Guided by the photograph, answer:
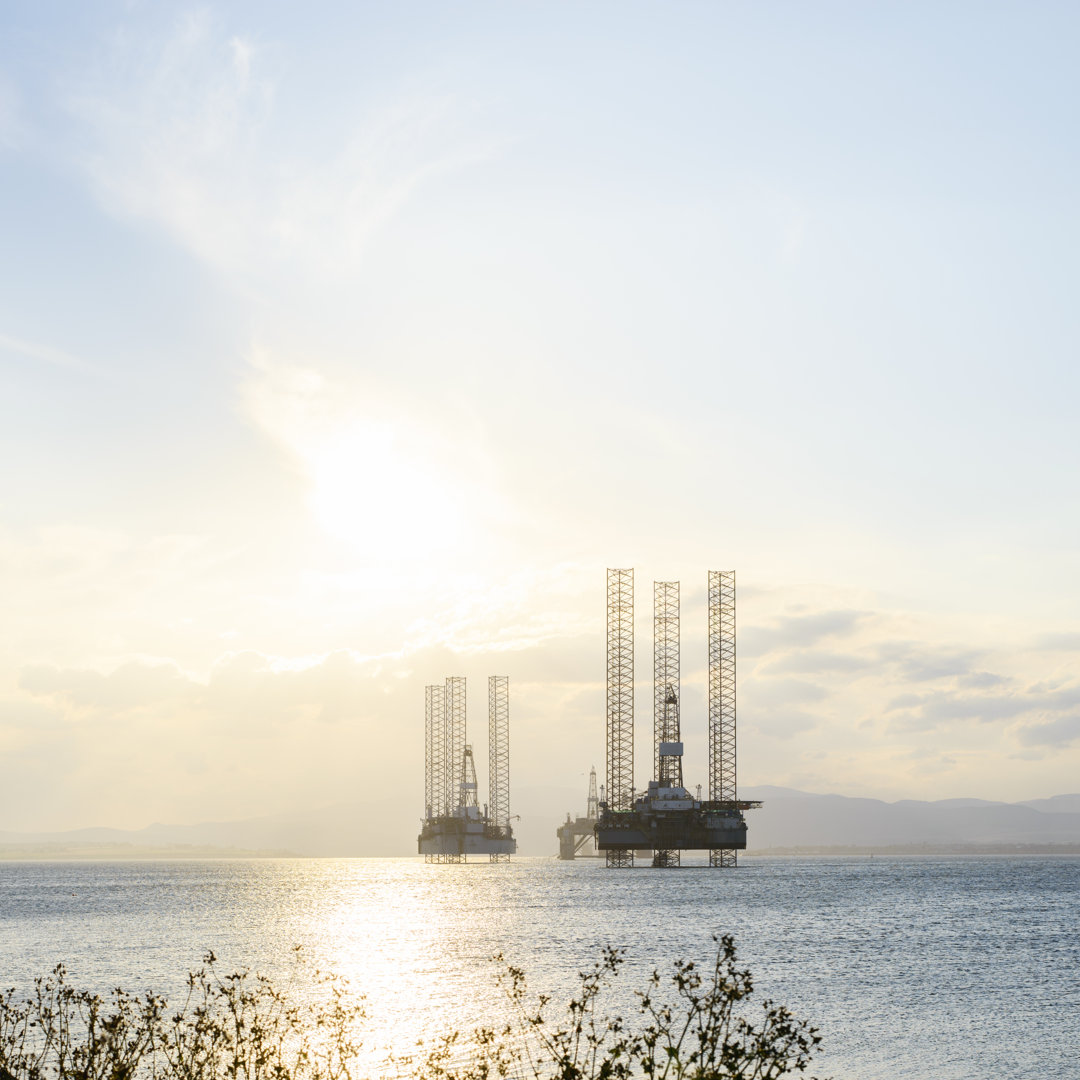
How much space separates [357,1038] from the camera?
3369 centimetres

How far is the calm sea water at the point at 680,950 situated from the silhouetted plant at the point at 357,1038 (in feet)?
7.97

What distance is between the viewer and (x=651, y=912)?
85.9m

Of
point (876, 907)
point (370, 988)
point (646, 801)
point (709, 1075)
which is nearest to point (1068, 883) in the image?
point (646, 801)

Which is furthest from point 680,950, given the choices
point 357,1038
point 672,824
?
point 672,824

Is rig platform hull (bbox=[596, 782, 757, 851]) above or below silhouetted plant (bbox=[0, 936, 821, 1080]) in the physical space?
below

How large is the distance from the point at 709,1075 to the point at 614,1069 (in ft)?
3.01

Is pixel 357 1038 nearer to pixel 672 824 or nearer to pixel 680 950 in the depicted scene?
pixel 680 950

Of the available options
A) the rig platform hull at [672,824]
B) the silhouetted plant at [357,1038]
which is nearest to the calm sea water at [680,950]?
the silhouetted plant at [357,1038]

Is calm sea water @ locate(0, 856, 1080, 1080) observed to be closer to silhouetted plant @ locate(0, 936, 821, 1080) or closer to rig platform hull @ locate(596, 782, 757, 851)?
silhouetted plant @ locate(0, 936, 821, 1080)

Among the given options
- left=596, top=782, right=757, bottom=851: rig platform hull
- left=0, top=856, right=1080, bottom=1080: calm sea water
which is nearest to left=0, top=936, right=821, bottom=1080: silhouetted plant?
left=0, top=856, right=1080, bottom=1080: calm sea water

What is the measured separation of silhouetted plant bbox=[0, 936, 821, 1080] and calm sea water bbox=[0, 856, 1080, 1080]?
7.97 feet

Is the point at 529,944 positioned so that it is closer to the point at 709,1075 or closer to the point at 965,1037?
the point at 965,1037

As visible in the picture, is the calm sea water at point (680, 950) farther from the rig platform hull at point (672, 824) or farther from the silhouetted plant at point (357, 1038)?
the rig platform hull at point (672, 824)

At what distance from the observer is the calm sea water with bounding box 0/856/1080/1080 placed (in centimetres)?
3672
